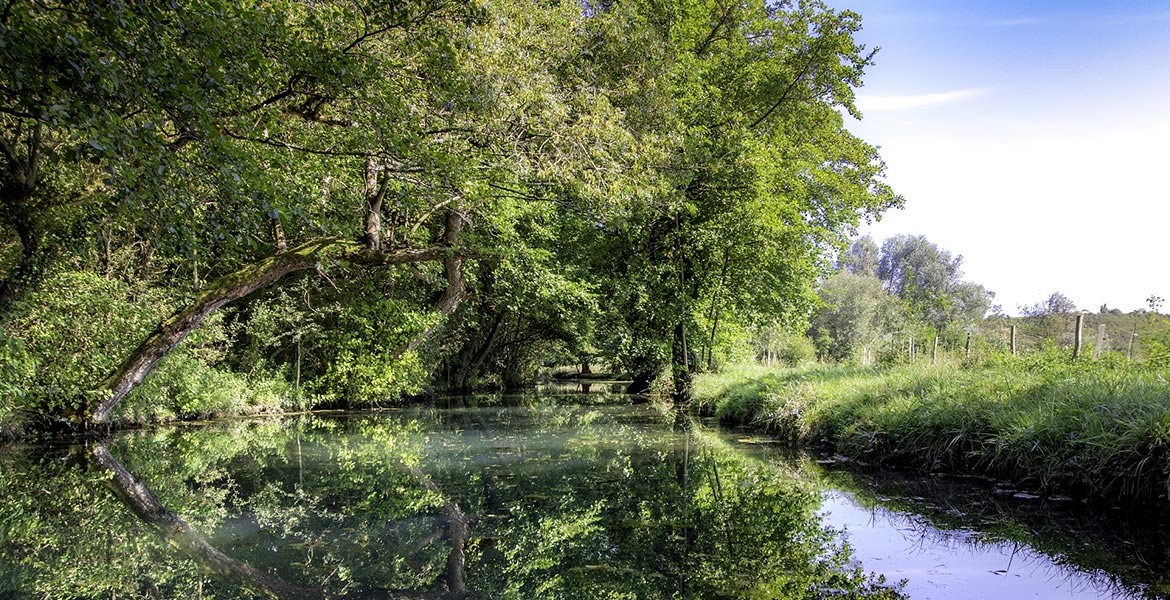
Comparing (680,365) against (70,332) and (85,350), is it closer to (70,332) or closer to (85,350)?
(85,350)

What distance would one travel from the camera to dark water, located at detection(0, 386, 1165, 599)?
351 cm

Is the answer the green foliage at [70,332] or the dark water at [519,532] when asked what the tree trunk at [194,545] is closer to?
the dark water at [519,532]

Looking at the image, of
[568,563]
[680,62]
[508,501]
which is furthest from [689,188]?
[568,563]

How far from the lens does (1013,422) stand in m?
6.11

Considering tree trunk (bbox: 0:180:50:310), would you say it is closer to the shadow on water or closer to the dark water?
the dark water

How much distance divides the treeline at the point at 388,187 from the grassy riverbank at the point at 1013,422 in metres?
5.41

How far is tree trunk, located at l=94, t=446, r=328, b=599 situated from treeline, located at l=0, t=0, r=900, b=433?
71.2 inches

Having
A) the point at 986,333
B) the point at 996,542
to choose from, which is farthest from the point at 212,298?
the point at 986,333

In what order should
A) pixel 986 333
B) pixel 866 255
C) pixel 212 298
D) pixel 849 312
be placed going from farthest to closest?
pixel 866 255 → pixel 849 312 → pixel 986 333 → pixel 212 298

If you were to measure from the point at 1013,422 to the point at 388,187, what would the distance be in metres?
9.32

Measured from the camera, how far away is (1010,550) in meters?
4.10

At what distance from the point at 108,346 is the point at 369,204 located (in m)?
5.16

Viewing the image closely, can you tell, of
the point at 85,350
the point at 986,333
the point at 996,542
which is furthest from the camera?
the point at 986,333

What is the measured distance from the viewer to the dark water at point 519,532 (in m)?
3.51
